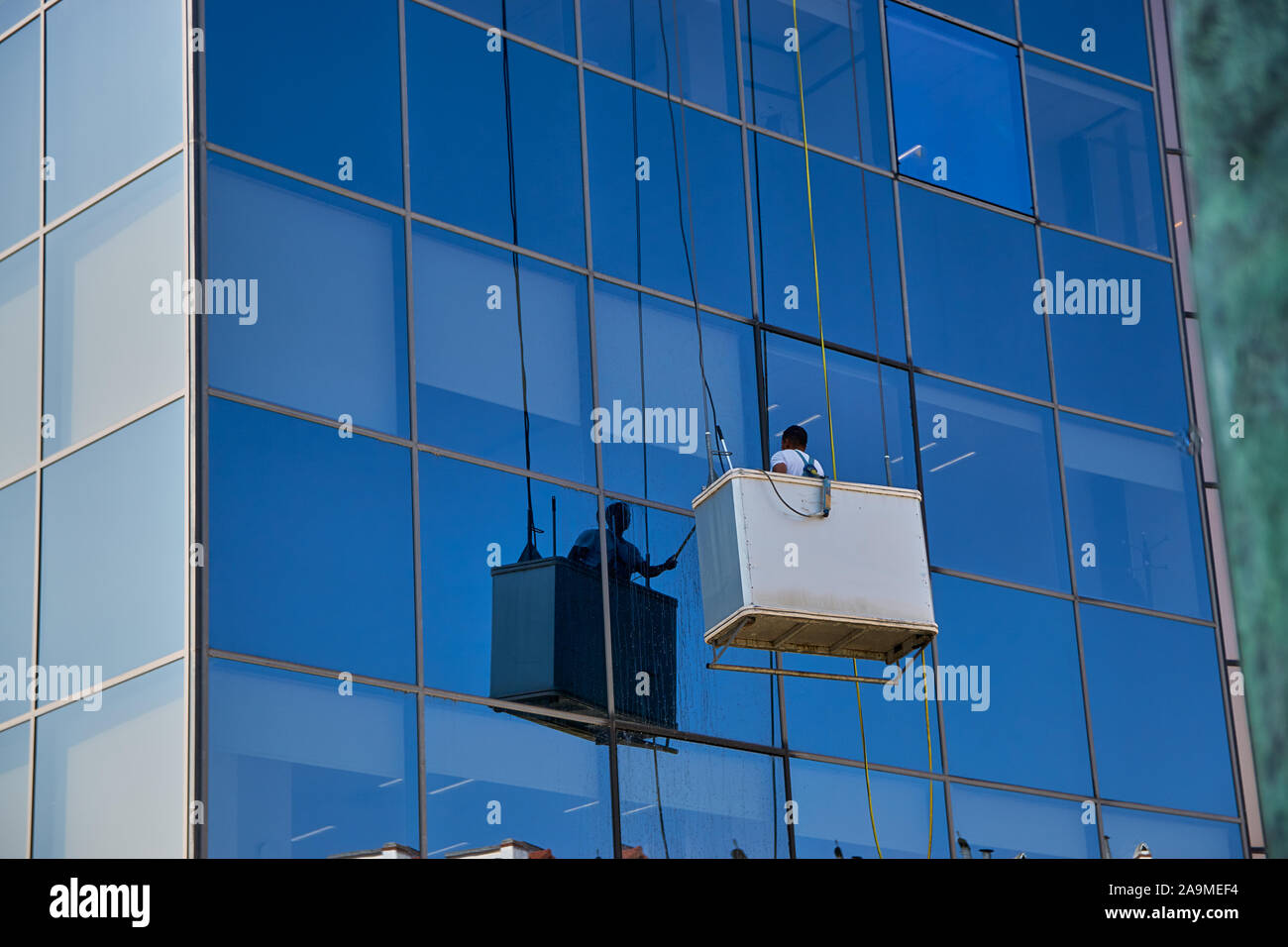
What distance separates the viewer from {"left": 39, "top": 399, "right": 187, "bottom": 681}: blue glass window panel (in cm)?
1149

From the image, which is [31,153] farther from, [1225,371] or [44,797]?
[1225,371]

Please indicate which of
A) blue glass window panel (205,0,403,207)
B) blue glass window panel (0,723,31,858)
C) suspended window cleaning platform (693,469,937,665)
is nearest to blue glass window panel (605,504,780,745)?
suspended window cleaning platform (693,469,937,665)

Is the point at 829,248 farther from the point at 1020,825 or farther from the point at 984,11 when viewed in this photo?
the point at 1020,825

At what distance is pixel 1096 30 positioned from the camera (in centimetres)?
1944

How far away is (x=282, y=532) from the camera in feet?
39.4

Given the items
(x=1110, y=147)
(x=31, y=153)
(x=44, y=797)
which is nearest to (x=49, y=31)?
(x=31, y=153)

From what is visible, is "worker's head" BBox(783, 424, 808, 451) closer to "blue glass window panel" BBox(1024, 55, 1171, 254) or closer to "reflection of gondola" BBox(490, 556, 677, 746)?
"reflection of gondola" BBox(490, 556, 677, 746)

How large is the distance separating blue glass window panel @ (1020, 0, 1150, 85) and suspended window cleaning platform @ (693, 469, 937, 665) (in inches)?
369

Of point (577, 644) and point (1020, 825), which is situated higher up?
point (577, 644)

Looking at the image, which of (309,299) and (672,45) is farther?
(672,45)

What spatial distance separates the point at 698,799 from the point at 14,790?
17.2ft

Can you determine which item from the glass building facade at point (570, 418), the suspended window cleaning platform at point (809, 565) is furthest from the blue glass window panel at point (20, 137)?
the suspended window cleaning platform at point (809, 565)

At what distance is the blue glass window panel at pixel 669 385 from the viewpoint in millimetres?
14398

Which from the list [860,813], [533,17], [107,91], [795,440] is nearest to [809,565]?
[795,440]
